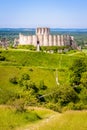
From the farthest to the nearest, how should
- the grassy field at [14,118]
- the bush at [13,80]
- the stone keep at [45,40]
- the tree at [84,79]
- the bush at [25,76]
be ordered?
the stone keep at [45,40]
the bush at [25,76]
the bush at [13,80]
the tree at [84,79]
the grassy field at [14,118]

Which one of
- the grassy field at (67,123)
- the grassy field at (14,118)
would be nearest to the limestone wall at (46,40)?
the grassy field at (14,118)

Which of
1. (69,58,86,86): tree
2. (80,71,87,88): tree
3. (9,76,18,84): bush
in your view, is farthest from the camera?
(69,58,86,86): tree

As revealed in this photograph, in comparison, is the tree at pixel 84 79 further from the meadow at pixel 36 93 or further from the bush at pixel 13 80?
the bush at pixel 13 80

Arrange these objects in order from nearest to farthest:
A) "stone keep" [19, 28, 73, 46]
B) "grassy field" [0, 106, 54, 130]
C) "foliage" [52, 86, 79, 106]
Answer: "grassy field" [0, 106, 54, 130]
"foliage" [52, 86, 79, 106]
"stone keep" [19, 28, 73, 46]

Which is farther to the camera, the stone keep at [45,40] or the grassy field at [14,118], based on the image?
the stone keep at [45,40]

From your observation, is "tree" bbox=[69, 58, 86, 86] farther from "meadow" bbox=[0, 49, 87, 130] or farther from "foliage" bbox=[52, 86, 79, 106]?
"foliage" bbox=[52, 86, 79, 106]

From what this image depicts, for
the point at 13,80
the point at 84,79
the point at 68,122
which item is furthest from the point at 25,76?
the point at 68,122

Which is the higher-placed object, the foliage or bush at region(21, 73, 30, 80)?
the foliage

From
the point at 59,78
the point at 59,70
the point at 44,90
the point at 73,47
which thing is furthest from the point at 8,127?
the point at 73,47

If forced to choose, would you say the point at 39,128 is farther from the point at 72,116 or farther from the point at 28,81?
the point at 28,81

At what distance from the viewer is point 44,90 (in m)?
79.7

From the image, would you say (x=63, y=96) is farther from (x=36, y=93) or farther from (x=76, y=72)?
(x=76, y=72)

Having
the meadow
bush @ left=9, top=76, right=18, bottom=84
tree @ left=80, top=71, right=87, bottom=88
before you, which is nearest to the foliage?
the meadow

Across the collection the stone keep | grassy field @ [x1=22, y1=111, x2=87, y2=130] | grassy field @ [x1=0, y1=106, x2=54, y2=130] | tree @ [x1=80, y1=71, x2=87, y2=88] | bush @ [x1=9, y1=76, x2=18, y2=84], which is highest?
grassy field @ [x1=22, y1=111, x2=87, y2=130]
